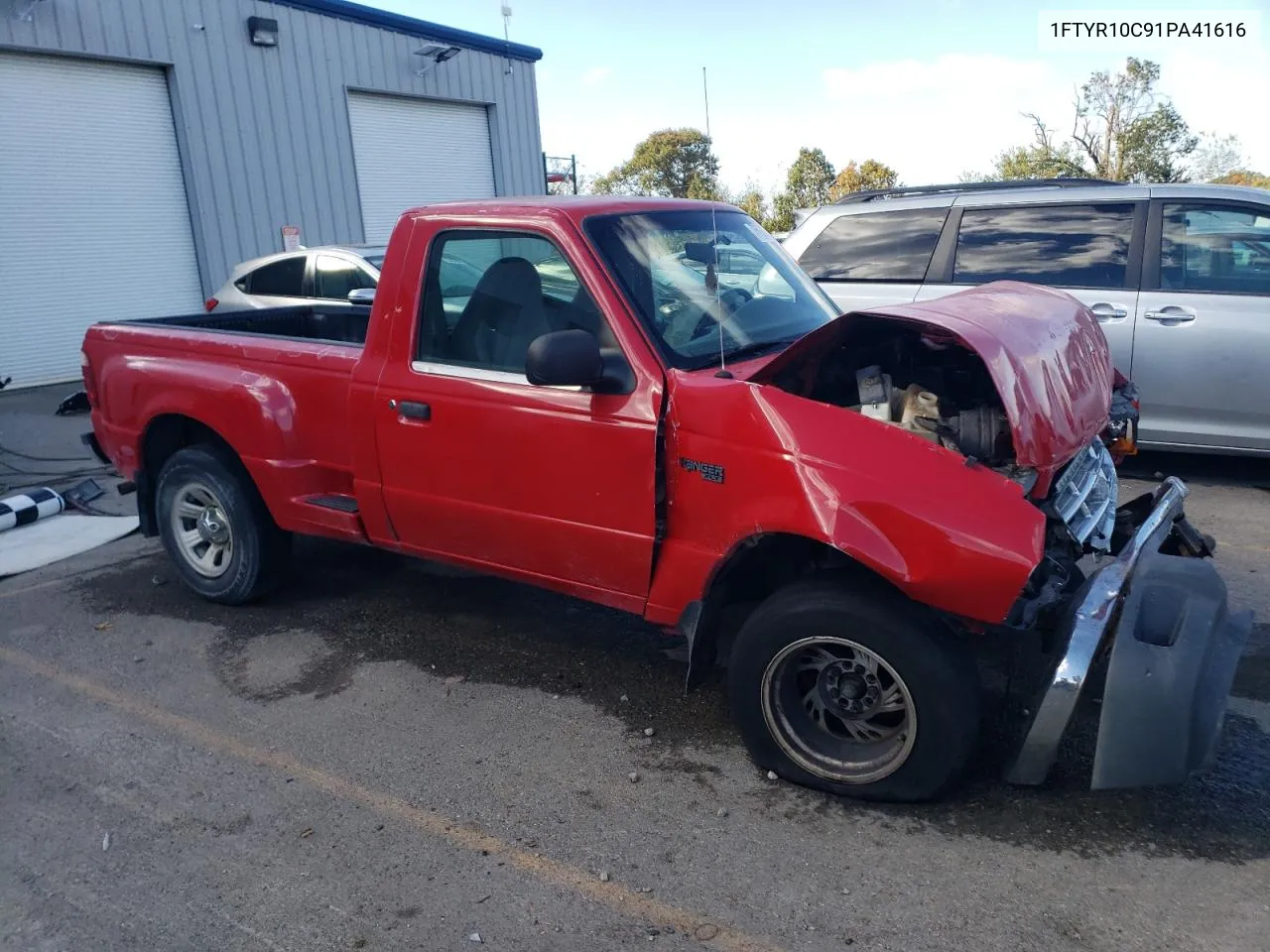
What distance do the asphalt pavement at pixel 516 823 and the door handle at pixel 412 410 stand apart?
1156mm

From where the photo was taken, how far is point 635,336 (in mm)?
3646

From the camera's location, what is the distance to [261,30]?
1421cm

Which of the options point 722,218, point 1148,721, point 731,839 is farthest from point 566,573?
point 1148,721

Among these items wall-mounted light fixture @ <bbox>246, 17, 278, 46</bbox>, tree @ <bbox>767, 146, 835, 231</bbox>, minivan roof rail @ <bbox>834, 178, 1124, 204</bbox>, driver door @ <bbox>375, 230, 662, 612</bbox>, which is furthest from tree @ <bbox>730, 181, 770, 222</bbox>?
driver door @ <bbox>375, 230, 662, 612</bbox>

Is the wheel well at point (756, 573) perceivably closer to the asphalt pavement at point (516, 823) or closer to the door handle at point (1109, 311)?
the asphalt pavement at point (516, 823)

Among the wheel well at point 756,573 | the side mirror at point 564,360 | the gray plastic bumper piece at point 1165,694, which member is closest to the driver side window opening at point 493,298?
the side mirror at point 564,360

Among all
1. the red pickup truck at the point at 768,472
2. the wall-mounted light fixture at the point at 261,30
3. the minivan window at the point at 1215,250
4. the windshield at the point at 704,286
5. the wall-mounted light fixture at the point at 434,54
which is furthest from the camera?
the wall-mounted light fixture at the point at 434,54

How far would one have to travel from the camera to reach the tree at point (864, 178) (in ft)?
80.1

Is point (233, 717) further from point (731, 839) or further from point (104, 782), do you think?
point (731, 839)

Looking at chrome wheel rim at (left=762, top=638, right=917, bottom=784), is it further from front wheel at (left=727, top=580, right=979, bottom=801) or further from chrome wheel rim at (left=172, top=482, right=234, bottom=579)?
chrome wheel rim at (left=172, top=482, right=234, bottom=579)

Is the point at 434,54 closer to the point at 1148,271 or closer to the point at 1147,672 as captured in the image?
the point at 1148,271

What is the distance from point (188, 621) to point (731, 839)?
327 cm

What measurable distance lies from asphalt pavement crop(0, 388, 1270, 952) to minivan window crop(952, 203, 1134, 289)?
310cm

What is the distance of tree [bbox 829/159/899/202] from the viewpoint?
2441cm
